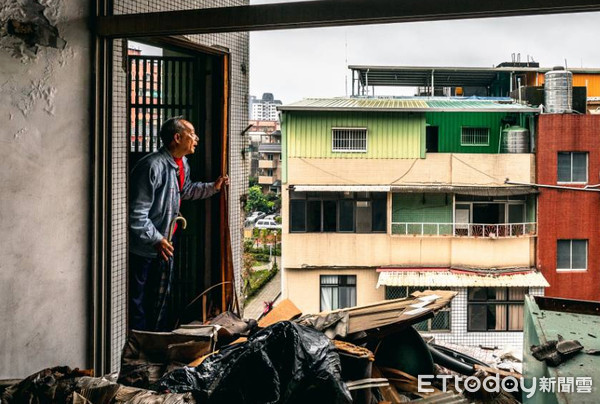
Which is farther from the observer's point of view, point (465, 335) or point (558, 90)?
point (465, 335)

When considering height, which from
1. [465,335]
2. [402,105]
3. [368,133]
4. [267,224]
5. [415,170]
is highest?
[402,105]

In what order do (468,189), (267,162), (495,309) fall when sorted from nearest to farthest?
1. (468,189)
2. (495,309)
3. (267,162)

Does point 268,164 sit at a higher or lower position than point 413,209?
higher

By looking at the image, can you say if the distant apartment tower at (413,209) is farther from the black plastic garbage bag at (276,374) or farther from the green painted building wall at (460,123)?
the black plastic garbage bag at (276,374)

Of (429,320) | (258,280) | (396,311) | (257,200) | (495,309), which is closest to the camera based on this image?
(396,311)

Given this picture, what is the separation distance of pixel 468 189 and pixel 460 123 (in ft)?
3.33

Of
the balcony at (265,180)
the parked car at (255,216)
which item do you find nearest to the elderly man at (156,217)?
the balcony at (265,180)

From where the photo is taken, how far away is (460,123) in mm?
8445

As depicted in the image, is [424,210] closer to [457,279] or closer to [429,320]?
[457,279]

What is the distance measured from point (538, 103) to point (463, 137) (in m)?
1.17

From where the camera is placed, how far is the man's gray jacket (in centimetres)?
236

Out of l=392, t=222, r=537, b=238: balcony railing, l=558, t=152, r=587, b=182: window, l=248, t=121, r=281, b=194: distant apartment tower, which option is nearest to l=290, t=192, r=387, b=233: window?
l=392, t=222, r=537, b=238: balcony railing

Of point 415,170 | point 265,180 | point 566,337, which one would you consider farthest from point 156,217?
point 265,180

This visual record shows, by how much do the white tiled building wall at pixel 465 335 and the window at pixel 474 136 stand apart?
213cm
